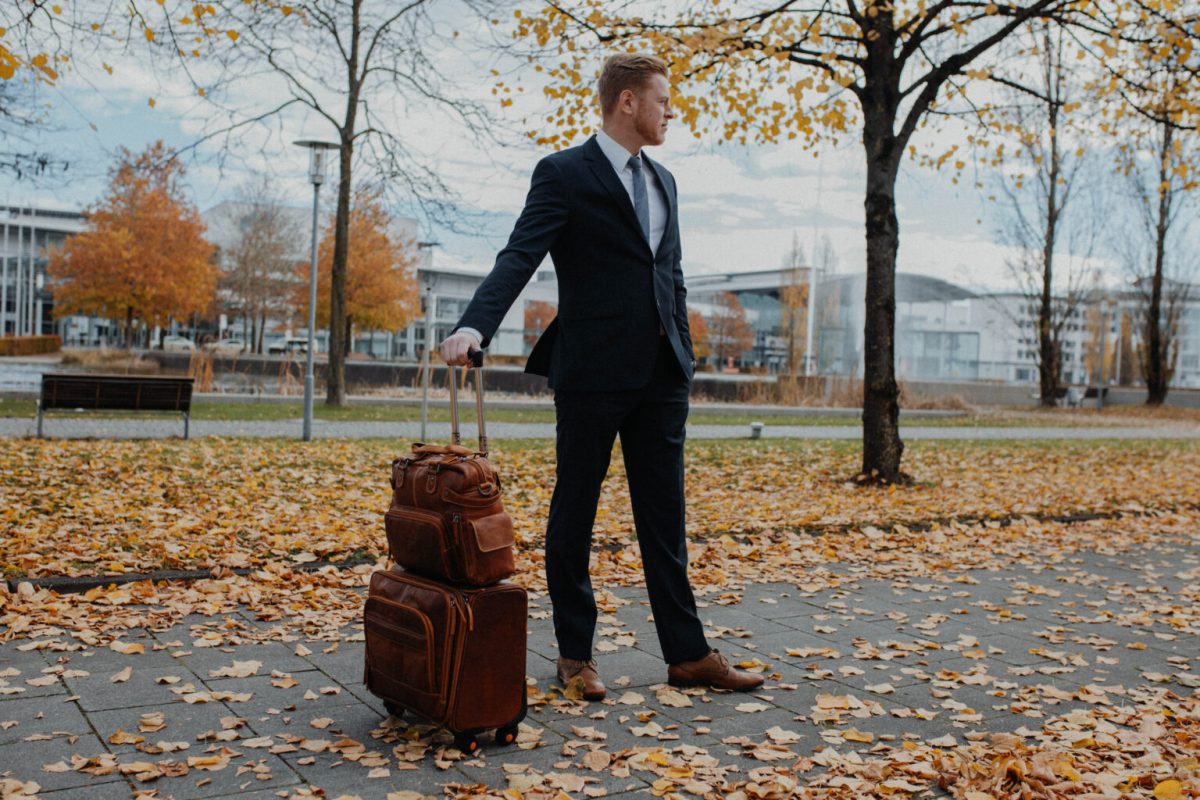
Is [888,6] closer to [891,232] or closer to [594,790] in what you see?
[891,232]

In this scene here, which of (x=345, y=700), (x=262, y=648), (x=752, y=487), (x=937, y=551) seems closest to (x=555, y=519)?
(x=345, y=700)

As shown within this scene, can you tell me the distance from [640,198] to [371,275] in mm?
43470

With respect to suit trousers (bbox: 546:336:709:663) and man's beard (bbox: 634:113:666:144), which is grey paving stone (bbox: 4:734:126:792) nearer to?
suit trousers (bbox: 546:336:709:663)

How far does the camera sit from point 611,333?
3.70 meters

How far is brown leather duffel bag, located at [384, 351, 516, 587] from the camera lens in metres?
3.21

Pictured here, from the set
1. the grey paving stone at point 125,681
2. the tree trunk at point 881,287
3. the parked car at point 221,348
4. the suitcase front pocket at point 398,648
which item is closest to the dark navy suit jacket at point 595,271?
the suitcase front pocket at point 398,648

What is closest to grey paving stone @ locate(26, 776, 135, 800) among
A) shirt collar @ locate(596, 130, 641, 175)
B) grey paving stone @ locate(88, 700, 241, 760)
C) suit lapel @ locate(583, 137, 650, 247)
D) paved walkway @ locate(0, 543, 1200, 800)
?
paved walkway @ locate(0, 543, 1200, 800)

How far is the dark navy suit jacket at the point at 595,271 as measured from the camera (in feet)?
12.1

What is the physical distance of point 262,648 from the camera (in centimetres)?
433

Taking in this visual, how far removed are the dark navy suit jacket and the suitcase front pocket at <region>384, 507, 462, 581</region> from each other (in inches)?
28.8

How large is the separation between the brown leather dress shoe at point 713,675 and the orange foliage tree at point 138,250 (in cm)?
3825

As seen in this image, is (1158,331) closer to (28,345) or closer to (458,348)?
(458,348)

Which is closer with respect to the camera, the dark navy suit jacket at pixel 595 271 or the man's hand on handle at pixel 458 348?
the man's hand on handle at pixel 458 348

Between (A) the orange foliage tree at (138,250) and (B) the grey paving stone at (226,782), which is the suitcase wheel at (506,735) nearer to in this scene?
(B) the grey paving stone at (226,782)
